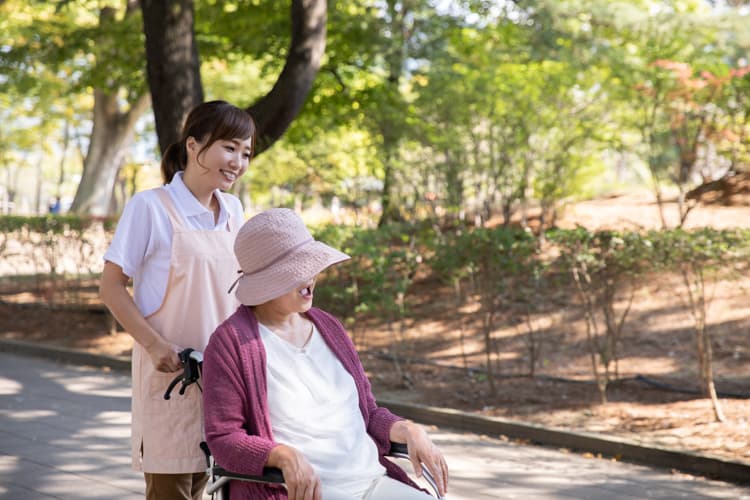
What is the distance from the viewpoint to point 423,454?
312 centimetres

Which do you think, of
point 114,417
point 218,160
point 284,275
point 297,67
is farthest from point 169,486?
point 297,67

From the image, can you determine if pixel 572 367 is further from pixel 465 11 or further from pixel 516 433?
pixel 465 11

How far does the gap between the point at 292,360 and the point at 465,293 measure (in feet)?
36.7

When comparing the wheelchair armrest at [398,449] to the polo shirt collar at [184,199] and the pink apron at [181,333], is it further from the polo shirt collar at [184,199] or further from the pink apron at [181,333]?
the polo shirt collar at [184,199]

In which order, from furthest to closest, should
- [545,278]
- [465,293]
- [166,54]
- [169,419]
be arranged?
[465,293] < [545,278] < [166,54] < [169,419]

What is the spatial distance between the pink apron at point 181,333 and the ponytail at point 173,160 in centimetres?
20

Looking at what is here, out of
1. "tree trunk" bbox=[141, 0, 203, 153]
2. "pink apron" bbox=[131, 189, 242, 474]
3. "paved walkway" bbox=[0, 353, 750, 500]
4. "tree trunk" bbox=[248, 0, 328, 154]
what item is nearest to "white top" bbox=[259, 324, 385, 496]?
"pink apron" bbox=[131, 189, 242, 474]

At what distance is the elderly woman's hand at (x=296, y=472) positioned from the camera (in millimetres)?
2834

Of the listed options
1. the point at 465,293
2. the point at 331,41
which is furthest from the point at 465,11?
the point at 465,293

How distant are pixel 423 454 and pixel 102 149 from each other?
25.6 m

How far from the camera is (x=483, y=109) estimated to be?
45.8ft

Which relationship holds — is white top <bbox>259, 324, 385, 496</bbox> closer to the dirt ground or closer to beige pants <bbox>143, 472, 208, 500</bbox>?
beige pants <bbox>143, 472, 208, 500</bbox>

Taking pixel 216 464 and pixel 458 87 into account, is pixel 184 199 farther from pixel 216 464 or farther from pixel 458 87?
pixel 458 87

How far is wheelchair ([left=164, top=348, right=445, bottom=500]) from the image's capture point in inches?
114
